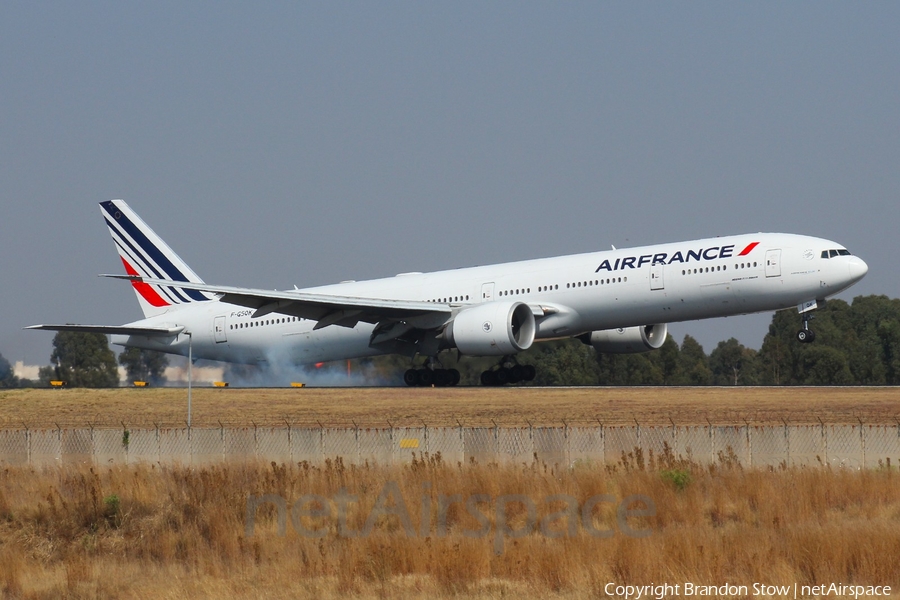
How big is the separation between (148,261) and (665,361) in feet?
174

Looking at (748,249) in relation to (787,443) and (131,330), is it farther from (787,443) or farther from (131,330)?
(131,330)

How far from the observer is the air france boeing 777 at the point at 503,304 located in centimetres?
3462

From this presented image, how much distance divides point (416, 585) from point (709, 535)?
165 inches

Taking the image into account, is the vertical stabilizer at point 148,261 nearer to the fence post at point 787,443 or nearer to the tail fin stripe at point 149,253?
the tail fin stripe at point 149,253

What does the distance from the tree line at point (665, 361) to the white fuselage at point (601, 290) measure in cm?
221

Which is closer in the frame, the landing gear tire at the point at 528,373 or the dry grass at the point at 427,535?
the dry grass at the point at 427,535

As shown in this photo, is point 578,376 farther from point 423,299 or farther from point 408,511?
point 408,511

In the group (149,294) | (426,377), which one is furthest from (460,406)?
(149,294)

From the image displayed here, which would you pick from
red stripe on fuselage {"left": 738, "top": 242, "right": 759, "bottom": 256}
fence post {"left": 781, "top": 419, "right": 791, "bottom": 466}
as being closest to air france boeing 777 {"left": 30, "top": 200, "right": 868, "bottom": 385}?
red stripe on fuselage {"left": 738, "top": 242, "right": 759, "bottom": 256}

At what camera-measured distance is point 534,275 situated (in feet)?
127

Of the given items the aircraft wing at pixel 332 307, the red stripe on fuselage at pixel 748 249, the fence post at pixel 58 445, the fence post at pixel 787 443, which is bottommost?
the fence post at pixel 787 443

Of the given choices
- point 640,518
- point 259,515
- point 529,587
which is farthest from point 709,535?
point 259,515

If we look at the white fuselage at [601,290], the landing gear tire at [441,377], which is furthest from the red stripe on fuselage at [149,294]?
the landing gear tire at [441,377]

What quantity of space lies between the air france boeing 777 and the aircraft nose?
45mm
